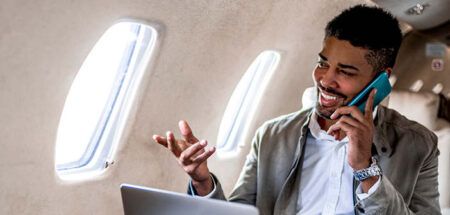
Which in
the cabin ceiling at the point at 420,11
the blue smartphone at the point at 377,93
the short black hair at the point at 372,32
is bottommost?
the blue smartphone at the point at 377,93

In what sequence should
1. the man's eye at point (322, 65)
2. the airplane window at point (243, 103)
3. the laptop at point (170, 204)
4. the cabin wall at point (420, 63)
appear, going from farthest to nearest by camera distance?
the airplane window at point (243, 103) < the cabin wall at point (420, 63) < the man's eye at point (322, 65) < the laptop at point (170, 204)

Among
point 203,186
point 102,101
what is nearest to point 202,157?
point 203,186

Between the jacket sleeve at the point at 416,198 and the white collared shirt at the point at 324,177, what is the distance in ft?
0.33

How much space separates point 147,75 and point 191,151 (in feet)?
8.35

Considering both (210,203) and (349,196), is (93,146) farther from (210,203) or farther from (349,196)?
(210,203)

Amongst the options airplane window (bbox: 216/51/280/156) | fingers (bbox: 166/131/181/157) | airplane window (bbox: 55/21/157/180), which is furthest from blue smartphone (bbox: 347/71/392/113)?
airplane window (bbox: 216/51/280/156)

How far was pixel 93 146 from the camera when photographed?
4820 millimetres

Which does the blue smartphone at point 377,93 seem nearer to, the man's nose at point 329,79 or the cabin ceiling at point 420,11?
Result: the man's nose at point 329,79

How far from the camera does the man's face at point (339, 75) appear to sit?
7.47 ft

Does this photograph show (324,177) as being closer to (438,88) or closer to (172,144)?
(172,144)

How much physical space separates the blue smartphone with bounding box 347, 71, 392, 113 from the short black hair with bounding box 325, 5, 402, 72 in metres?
0.09

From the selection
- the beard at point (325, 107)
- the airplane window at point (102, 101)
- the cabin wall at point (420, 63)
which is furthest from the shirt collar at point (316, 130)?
the cabin wall at point (420, 63)

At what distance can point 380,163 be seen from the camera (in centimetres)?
244

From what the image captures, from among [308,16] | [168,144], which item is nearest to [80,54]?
[168,144]
